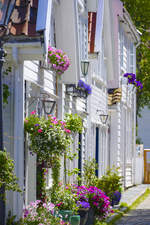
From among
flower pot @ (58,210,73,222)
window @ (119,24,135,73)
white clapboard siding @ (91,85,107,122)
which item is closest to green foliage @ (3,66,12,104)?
→ flower pot @ (58,210,73,222)

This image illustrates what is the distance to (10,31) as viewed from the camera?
Answer: 8961 millimetres

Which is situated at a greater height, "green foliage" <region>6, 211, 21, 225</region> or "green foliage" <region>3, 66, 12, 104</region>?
"green foliage" <region>3, 66, 12, 104</region>

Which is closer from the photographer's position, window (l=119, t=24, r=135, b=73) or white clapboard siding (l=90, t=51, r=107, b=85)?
white clapboard siding (l=90, t=51, r=107, b=85)

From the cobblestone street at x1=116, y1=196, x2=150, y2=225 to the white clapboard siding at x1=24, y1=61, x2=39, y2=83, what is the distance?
4.38m

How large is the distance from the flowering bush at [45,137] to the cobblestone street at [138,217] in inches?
159

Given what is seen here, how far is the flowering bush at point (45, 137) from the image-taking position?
10.1 m

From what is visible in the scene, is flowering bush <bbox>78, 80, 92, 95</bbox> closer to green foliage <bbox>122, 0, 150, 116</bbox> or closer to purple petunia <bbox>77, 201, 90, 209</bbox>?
purple petunia <bbox>77, 201, 90, 209</bbox>

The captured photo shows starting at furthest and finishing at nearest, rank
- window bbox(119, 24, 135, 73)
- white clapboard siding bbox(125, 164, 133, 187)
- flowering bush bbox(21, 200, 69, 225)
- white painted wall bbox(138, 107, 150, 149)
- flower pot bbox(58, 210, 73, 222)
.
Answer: white painted wall bbox(138, 107, 150, 149), white clapboard siding bbox(125, 164, 133, 187), window bbox(119, 24, 135, 73), flower pot bbox(58, 210, 73, 222), flowering bush bbox(21, 200, 69, 225)

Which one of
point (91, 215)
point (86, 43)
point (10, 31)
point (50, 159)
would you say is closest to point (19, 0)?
point (10, 31)

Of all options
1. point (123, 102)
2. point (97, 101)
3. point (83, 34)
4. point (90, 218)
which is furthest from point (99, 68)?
point (90, 218)

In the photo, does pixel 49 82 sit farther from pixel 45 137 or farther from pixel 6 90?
pixel 6 90

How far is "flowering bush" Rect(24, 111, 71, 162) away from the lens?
1013 cm

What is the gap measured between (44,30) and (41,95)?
3.20 meters

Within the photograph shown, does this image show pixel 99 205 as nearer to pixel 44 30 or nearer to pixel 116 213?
pixel 116 213
